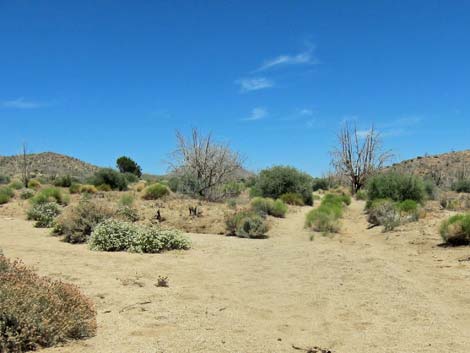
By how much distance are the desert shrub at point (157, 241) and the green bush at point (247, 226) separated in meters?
3.81

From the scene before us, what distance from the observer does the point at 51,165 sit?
80.0 meters

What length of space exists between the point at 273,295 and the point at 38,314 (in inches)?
183

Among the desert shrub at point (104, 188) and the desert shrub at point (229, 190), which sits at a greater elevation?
the desert shrub at point (104, 188)

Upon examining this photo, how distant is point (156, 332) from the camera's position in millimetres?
6551

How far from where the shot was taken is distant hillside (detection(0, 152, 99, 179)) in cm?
7262

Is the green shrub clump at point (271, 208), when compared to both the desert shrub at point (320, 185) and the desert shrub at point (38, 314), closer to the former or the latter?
the desert shrub at point (38, 314)

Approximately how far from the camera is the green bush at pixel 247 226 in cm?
1855

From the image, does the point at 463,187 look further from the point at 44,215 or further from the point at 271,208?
the point at 44,215

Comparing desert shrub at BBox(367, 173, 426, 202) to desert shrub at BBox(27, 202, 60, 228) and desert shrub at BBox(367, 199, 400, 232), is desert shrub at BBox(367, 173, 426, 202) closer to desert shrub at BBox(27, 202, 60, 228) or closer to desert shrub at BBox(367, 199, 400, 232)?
desert shrub at BBox(367, 199, 400, 232)

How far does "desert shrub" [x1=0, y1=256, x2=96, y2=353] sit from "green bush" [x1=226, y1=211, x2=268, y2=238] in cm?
1206

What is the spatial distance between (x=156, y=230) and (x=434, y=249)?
7918mm

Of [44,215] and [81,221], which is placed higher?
[44,215]

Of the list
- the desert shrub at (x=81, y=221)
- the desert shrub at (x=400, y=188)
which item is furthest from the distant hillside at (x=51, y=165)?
the desert shrub at (x=81, y=221)

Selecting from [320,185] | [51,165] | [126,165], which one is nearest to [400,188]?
[320,185]
